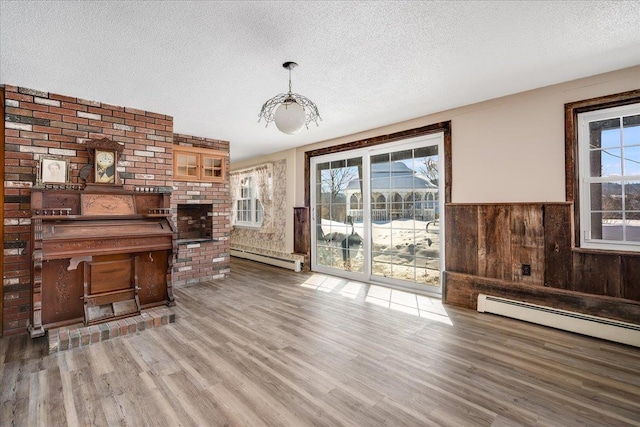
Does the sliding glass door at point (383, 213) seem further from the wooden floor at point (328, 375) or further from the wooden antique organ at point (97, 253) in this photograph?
the wooden antique organ at point (97, 253)

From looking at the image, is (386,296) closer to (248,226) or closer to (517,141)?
(517,141)

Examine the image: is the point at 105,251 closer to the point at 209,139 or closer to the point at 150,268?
the point at 150,268

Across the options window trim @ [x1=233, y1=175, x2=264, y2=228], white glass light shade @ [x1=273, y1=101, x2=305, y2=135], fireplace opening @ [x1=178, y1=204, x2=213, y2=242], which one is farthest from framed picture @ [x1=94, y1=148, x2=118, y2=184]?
window trim @ [x1=233, y1=175, x2=264, y2=228]

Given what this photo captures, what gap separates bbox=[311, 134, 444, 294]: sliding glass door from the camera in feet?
14.7

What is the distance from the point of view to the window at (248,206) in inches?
301

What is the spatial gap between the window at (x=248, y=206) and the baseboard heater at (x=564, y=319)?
5.30m

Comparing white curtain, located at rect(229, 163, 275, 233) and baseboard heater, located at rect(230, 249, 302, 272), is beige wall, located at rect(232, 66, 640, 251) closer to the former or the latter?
baseboard heater, located at rect(230, 249, 302, 272)

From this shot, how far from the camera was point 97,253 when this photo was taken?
3172 millimetres

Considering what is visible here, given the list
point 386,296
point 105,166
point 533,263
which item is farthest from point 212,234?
point 533,263

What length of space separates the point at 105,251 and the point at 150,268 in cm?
70

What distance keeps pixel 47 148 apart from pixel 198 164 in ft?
7.20

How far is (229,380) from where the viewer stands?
2.29 metres

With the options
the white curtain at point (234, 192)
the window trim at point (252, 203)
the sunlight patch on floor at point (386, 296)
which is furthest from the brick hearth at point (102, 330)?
the white curtain at point (234, 192)

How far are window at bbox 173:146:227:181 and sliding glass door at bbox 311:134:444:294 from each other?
184 cm
